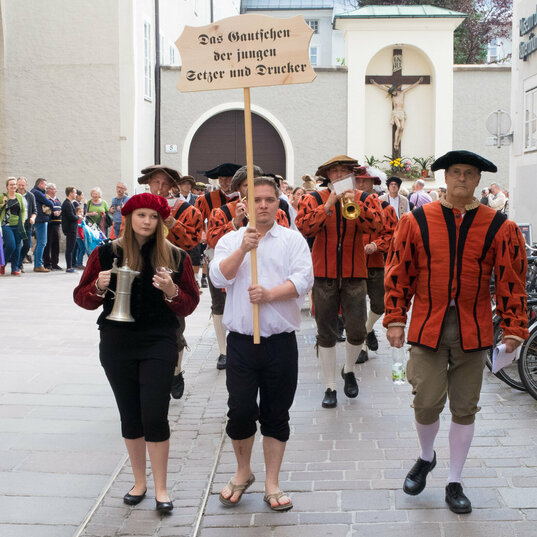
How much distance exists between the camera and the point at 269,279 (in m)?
4.46

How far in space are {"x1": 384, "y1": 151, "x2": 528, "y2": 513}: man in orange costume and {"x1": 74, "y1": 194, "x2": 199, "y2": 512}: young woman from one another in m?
1.19

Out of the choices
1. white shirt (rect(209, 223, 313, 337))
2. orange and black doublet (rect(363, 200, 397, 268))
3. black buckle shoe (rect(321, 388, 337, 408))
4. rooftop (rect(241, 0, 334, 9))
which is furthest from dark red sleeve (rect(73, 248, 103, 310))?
rooftop (rect(241, 0, 334, 9))

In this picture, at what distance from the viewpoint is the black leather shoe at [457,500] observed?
4.32 m

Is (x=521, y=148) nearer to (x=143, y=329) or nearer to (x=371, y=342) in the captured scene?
(x=371, y=342)

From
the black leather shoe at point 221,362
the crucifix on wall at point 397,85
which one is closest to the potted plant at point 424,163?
the crucifix on wall at point 397,85

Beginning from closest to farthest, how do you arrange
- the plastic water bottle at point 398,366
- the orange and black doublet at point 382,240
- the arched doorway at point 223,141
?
the plastic water bottle at point 398,366, the orange and black doublet at point 382,240, the arched doorway at point 223,141

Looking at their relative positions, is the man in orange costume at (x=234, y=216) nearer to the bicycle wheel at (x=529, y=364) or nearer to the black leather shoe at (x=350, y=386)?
the black leather shoe at (x=350, y=386)

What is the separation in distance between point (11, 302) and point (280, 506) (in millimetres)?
9145

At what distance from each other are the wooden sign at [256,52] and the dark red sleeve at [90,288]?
3.59 feet

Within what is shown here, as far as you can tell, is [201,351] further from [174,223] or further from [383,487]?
[383,487]

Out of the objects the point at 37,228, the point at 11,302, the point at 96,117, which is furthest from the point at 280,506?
the point at 96,117

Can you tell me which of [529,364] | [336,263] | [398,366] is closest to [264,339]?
[336,263]

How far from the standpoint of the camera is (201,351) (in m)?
9.14

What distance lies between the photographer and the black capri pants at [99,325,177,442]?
4.34 metres
